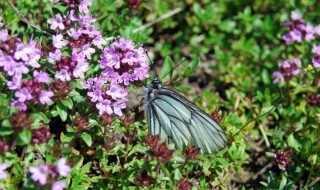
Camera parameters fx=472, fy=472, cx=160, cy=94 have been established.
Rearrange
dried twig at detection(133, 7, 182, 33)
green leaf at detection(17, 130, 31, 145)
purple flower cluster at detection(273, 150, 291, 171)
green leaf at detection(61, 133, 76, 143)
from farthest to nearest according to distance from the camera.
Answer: dried twig at detection(133, 7, 182, 33) < purple flower cluster at detection(273, 150, 291, 171) < green leaf at detection(61, 133, 76, 143) < green leaf at detection(17, 130, 31, 145)

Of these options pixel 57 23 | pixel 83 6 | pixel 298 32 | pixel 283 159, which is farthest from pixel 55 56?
pixel 298 32

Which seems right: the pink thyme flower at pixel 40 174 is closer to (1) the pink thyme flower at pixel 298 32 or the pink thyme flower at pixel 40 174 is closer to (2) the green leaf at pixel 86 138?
(2) the green leaf at pixel 86 138

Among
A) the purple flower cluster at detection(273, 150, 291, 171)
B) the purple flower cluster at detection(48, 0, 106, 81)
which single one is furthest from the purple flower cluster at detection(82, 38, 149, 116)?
the purple flower cluster at detection(273, 150, 291, 171)

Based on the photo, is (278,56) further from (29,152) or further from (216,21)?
(29,152)

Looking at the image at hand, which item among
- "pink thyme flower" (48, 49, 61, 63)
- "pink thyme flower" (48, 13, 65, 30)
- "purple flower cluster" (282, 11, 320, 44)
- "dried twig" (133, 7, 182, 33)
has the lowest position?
"pink thyme flower" (48, 49, 61, 63)

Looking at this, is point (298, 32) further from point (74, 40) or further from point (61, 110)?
point (61, 110)

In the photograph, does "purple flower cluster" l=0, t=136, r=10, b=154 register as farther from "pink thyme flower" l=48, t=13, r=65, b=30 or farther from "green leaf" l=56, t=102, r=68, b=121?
"pink thyme flower" l=48, t=13, r=65, b=30

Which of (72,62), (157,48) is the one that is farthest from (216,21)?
(72,62)

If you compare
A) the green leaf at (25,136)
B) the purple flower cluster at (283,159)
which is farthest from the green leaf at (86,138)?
the purple flower cluster at (283,159)

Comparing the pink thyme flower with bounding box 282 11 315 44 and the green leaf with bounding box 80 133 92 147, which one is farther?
the pink thyme flower with bounding box 282 11 315 44

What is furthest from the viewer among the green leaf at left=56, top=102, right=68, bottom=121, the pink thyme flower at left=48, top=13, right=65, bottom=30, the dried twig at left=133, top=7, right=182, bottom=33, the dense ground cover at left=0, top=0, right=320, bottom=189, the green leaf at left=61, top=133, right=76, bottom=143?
the dried twig at left=133, top=7, right=182, bottom=33
